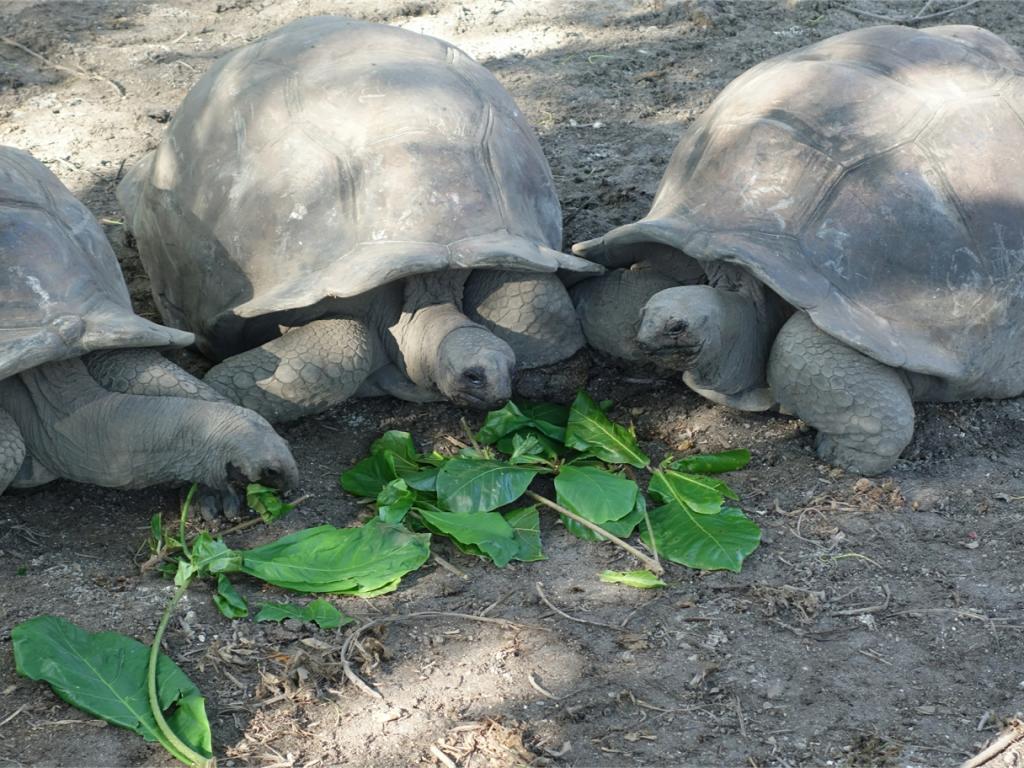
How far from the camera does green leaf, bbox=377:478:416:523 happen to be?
329 cm

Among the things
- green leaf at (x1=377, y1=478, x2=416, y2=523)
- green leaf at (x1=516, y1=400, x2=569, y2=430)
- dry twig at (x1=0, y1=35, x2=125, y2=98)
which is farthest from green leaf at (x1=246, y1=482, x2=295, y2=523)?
dry twig at (x1=0, y1=35, x2=125, y2=98)

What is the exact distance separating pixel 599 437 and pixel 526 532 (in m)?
0.50

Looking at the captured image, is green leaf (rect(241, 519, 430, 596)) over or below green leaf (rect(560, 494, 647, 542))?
over

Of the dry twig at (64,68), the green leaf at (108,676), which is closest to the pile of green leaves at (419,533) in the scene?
the green leaf at (108,676)

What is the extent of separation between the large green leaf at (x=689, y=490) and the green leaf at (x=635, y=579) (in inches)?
12.4

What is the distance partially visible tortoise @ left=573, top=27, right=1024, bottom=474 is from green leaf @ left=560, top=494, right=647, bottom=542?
54cm

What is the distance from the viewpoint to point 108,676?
2617mm

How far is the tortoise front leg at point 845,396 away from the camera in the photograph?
12.0 feet

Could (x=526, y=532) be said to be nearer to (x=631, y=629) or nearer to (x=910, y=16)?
(x=631, y=629)

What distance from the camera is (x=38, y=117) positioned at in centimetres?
539

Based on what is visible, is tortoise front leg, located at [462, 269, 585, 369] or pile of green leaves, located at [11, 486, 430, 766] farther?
tortoise front leg, located at [462, 269, 585, 369]

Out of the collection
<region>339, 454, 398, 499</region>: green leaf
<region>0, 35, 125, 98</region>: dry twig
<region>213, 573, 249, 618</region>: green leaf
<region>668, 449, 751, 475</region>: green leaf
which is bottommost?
<region>668, 449, 751, 475</region>: green leaf

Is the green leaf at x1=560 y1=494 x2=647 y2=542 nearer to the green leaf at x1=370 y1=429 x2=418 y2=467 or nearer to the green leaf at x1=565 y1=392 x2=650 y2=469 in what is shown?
the green leaf at x1=565 y1=392 x2=650 y2=469

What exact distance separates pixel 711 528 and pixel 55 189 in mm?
2098
